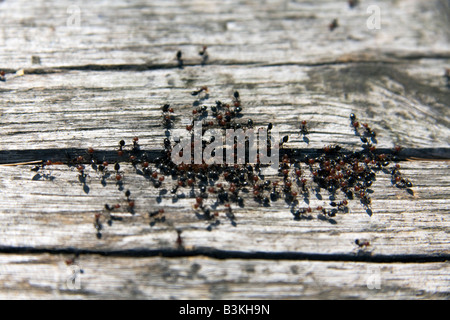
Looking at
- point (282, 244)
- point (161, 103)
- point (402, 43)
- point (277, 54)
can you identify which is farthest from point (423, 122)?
point (161, 103)

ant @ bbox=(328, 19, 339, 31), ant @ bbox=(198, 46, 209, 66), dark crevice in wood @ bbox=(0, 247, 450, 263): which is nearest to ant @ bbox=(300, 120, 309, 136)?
dark crevice in wood @ bbox=(0, 247, 450, 263)

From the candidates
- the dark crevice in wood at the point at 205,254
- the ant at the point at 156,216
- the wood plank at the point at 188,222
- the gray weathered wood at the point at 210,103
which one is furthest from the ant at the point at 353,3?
the ant at the point at 156,216

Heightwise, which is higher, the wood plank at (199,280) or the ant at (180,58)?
the ant at (180,58)

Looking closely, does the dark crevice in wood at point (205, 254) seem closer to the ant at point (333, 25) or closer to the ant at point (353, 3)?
the ant at point (333, 25)

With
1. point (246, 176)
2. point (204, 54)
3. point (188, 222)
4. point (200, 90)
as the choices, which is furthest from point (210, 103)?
point (188, 222)

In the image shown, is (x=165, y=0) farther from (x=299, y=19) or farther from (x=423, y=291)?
(x=423, y=291)

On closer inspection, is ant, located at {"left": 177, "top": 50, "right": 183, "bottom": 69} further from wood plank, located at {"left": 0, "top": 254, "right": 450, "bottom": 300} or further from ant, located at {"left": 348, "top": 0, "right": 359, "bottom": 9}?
ant, located at {"left": 348, "top": 0, "right": 359, "bottom": 9}
